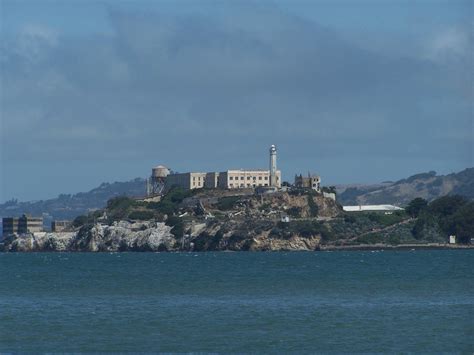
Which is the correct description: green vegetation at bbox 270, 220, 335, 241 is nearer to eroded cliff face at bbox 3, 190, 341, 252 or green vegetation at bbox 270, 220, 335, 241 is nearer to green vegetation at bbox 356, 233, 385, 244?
eroded cliff face at bbox 3, 190, 341, 252

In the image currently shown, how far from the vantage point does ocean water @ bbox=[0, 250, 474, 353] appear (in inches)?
1828

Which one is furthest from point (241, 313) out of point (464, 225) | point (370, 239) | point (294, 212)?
point (294, 212)

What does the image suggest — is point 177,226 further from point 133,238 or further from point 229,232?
point 229,232

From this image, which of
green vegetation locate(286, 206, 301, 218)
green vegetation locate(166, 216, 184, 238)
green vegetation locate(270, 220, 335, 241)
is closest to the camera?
green vegetation locate(270, 220, 335, 241)

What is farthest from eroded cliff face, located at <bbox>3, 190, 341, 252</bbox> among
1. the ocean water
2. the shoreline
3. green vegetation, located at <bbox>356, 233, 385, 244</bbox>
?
the ocean water

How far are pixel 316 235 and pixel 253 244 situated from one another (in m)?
9.21

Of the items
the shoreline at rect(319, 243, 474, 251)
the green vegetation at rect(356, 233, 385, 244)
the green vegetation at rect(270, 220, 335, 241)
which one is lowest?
the shoreline at rect(319, 243, 474, 251)

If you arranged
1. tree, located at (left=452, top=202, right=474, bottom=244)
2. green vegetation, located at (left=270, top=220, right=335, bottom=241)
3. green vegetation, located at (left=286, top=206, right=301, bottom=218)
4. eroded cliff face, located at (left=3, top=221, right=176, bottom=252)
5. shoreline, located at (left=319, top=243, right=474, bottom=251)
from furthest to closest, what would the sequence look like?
green vegetation, located at (left=286, top=206, right=301, bottom=218), eroded cliff face, located at (left=3, top=221, right=176, bottom=252), tree, located at (left=452, top=202, right=474, bottom=244), green vegetation, located at (left=270, top=220, right=335, bottom=241), shoreline, located at (left=319, top=243, right=474, bottom=251)

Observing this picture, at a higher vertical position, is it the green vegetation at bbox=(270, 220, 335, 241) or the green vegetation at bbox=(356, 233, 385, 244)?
the green vegetation at bbox=(270, 220, 335, 241)

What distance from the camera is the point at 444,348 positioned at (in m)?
44.9

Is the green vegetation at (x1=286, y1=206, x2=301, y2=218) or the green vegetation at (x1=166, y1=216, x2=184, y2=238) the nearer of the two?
the green vegetation at (x1=166, y1=216, x2=184, y2=238)

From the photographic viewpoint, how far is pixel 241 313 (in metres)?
58.3

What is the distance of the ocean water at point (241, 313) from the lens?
46.4m

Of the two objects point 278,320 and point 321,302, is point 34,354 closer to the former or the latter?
point 278,320
